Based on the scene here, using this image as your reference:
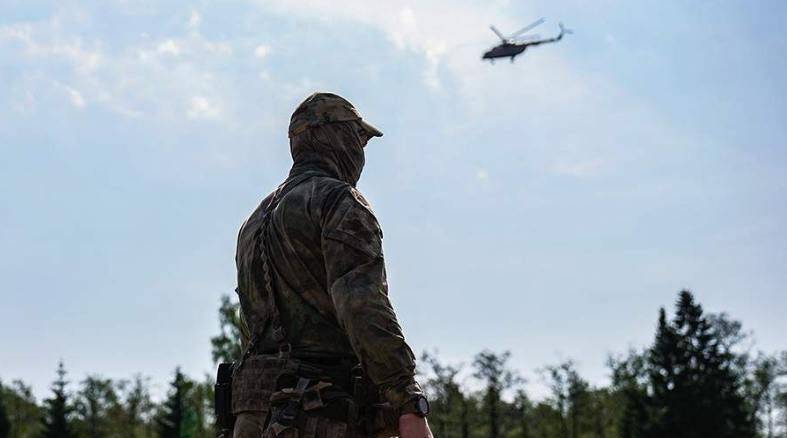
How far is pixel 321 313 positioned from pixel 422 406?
2.93 feet

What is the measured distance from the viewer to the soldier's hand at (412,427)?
17.9ft

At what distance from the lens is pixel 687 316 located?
7419 cm

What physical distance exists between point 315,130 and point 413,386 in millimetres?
1825

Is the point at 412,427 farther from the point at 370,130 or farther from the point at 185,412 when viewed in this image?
the point at 185,412

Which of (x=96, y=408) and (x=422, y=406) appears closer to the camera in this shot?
(x=422, y=406)

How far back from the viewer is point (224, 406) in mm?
6391

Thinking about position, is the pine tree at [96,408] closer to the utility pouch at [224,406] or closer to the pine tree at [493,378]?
the pine tree at [493,378]

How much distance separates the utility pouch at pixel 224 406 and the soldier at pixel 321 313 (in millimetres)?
169

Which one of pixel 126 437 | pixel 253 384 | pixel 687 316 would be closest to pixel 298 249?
pixel 253 384

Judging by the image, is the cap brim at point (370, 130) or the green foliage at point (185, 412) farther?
the green foliage at point (185, 412)

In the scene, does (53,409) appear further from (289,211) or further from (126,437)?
Answer: (289,211)

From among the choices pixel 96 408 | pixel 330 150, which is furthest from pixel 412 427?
pixel 96 408

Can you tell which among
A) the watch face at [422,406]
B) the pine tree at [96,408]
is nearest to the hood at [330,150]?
the watch face at [422,406]

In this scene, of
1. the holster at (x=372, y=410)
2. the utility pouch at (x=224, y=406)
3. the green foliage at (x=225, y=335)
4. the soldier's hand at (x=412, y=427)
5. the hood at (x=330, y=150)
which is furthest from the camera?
the green foliage at (x=225, y=335)
